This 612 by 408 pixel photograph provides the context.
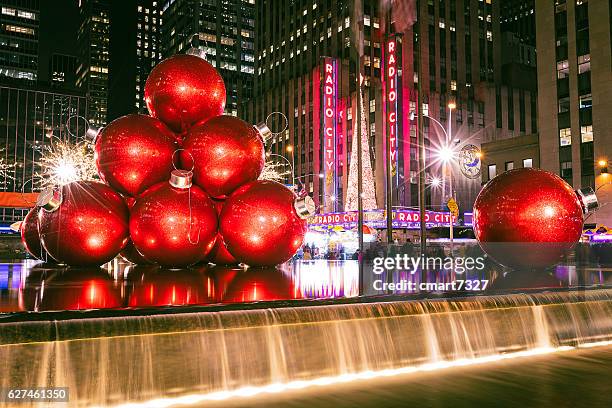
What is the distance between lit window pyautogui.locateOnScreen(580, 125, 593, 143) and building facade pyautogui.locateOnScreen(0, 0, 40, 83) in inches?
4917

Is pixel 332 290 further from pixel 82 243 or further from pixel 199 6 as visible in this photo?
pixel 199 6

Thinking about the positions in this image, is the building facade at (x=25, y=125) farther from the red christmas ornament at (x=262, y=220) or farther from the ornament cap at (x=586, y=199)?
the ornament cap at (x=586, y=199)

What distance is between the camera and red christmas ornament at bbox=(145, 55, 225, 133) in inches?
372

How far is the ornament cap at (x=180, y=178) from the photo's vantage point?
28.8 ft

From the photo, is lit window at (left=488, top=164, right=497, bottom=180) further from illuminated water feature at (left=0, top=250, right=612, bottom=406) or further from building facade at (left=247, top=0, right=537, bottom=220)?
illuminated water feature at (left=0, top=250, right=612, bottom=406)

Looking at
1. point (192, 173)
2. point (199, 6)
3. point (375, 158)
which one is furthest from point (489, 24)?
point (199, 6)

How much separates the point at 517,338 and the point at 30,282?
6.91 m

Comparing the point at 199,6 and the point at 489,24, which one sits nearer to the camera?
the point at 489,24

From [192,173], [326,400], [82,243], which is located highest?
[192,173]

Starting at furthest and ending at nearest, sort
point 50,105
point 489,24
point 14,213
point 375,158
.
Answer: point 50,105 < point 14,213 < point 489,24 < point 375,158

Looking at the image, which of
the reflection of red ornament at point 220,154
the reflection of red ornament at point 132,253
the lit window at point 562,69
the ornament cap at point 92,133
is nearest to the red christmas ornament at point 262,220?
the reflection of red ornament at point 220,154

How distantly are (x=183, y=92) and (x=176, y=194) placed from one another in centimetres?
178

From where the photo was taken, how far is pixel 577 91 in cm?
5097

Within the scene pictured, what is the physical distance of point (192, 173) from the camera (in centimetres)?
904
